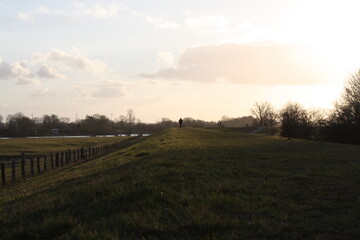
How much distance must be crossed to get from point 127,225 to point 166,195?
5.22 feet

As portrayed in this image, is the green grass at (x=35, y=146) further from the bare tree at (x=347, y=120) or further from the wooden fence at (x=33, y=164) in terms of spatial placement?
the bare tree at (x=347, y=120)

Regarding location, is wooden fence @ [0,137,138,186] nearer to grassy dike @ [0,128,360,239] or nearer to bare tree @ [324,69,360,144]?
grassy dike @ [0,128,360,239]


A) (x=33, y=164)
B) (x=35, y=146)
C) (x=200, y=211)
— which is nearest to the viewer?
(x=200, y=211)

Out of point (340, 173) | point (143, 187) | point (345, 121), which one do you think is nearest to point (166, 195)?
point (143, 187)

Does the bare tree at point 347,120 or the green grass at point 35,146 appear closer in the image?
the bare tree at point 347,120

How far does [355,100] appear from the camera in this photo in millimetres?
38812

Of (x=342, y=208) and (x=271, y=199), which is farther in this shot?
(x=271, y=199)

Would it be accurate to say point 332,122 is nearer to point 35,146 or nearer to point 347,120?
point 347,120

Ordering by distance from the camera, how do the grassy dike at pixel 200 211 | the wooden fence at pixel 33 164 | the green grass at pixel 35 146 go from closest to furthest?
the grassy dike at pixel 200 211
the wooden fence at pixel 33 164
the green grass at pixel 35 146

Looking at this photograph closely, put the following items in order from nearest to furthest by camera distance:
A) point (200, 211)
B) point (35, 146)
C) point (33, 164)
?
point (200, 211) < point (33, 164) < point (35, 146)

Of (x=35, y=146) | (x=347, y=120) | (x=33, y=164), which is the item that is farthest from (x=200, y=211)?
(x=35, y=146)

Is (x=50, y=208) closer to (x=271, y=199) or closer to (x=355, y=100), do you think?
(x=271, y=199)

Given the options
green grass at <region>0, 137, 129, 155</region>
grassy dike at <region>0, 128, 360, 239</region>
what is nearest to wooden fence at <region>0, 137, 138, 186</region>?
green grass at <region>0, 137, 129, 155</region>

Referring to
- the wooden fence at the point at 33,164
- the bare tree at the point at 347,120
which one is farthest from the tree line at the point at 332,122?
the wooden fence at the point at 33,164
